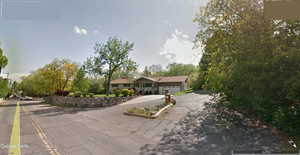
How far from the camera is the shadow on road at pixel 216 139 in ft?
14.5

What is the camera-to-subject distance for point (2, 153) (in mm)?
4430

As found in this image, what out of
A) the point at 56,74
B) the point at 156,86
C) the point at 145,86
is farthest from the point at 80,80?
the point at 156,86

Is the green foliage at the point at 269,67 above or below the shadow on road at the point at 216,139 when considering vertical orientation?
above

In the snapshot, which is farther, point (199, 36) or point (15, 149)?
point (199, 36)

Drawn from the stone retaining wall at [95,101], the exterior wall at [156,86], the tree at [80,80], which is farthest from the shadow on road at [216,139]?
the exterior wall at [156,86]

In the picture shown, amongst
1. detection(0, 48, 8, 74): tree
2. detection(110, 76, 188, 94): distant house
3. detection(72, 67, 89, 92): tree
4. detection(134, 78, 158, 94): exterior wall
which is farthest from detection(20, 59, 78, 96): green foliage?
detection(134, 78, 158, 94): exterior wall

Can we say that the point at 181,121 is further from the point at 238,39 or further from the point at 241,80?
the point at 238,39

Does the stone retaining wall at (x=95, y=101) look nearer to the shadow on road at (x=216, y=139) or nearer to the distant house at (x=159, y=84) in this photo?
the shadow on road at (x=216, y=139)

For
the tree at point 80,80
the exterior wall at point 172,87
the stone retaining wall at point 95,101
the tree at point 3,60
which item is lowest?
the stone retaining wall at point 95,101

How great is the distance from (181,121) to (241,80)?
12.3ft

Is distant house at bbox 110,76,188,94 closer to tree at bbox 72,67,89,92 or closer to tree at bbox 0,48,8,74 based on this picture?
tree at bbox 72,67,89,92

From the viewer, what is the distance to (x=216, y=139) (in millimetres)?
5258

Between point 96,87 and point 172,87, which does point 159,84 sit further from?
point 96,87

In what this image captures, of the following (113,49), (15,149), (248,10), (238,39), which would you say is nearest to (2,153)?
(15,149)
